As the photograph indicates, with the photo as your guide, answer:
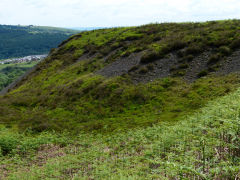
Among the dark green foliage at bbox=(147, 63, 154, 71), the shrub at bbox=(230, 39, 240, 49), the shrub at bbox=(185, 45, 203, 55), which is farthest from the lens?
the shrub at bbox=(185, 45, 203, 55)

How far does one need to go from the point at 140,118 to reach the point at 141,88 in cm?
673

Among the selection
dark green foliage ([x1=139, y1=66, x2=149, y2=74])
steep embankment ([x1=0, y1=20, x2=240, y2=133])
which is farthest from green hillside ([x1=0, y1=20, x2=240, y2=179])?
steep embankment ([x1=0, y1=20, x2=240, y2=133])

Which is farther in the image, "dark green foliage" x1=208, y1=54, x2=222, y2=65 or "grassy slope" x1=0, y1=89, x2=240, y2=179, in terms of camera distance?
"dark green foliage" x1=208, y1=54, x2=222, y2=65

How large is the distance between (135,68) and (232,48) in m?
13.9

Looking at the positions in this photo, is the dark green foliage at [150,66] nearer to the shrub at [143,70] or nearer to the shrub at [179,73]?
the shrub at [143,70]

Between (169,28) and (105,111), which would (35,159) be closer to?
(105,111)

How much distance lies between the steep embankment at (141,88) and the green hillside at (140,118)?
4.6 inches

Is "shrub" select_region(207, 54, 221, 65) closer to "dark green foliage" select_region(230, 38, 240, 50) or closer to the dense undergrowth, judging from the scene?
"dark green foliage" select_region(230, 38, 240, 50)

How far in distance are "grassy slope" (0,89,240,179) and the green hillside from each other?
0.20 ft

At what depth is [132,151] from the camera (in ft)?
42.8

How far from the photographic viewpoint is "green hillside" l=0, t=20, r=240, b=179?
8.89m

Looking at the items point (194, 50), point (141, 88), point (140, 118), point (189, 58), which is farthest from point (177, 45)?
point (140, 118)

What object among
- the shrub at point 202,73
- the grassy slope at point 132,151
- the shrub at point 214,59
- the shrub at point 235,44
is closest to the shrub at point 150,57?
the shrub at point 214,59

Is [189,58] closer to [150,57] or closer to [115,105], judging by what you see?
[150,57]
